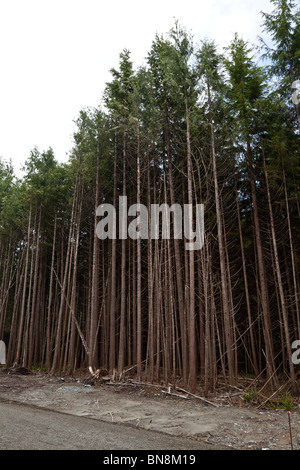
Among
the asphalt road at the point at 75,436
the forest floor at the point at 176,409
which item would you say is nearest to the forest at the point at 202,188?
the forest floor at the point at 176,409

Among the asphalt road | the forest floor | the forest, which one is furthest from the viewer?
the forest

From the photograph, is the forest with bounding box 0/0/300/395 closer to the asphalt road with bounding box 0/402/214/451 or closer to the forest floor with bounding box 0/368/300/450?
the forest floor with bounding box 0/368/300/450

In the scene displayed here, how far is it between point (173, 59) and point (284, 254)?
23.1 ft

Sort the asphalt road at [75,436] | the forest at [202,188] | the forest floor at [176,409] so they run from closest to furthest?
the asphalt road at [75,436] < the forest floor at [176,409] < the forest at [202,188]

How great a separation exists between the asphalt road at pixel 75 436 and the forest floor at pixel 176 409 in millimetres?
452

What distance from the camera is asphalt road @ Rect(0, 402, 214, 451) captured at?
12.2ft

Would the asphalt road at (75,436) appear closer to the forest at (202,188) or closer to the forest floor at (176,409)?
the forest floor at (176,409)

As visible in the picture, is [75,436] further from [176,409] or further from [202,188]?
[202,188]

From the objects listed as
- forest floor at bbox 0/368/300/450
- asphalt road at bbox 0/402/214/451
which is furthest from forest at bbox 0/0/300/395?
asphalt road at bbox 0/402/214/451

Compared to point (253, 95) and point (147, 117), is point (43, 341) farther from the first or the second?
point (253, 95)

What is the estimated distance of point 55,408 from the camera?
257 inches

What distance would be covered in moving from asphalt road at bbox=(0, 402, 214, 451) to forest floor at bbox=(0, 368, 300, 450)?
452 mm

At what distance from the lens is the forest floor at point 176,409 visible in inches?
178
